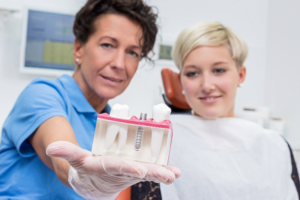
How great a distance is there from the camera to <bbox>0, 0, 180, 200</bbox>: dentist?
0.47 m

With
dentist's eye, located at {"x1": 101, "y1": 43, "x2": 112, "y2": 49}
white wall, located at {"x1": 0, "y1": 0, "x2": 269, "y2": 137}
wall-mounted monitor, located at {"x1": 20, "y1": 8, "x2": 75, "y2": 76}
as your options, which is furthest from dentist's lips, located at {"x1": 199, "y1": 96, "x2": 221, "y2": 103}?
wall-mounted monitor, located at {"x1": 20, "y1": 8, "x2": 75, "y2": 76}

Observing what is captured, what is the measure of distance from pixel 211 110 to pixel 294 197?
1.66 feet

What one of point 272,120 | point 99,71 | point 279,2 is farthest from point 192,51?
A: point 279,2

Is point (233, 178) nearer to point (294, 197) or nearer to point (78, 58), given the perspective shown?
point (294, 197)

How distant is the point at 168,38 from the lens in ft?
7.09

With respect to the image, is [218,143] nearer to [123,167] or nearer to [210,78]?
[210,78]

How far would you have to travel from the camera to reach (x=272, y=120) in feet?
6.96

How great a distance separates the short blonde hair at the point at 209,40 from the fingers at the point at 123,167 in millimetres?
742

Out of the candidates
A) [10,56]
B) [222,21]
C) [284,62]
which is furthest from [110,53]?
[284,62]

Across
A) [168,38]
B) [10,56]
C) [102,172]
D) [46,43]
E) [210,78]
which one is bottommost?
[102,172]

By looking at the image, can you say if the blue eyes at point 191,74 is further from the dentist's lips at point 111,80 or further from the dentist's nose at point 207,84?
the dentist's lips at point 111,80

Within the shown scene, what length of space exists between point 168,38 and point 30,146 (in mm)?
1586

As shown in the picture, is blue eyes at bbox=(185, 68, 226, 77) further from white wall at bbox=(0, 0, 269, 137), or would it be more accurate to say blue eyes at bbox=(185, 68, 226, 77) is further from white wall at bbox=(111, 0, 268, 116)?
white wall at bbox=(111, 0, 268, 116)

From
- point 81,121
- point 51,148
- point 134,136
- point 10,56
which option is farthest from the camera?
point 10,56
